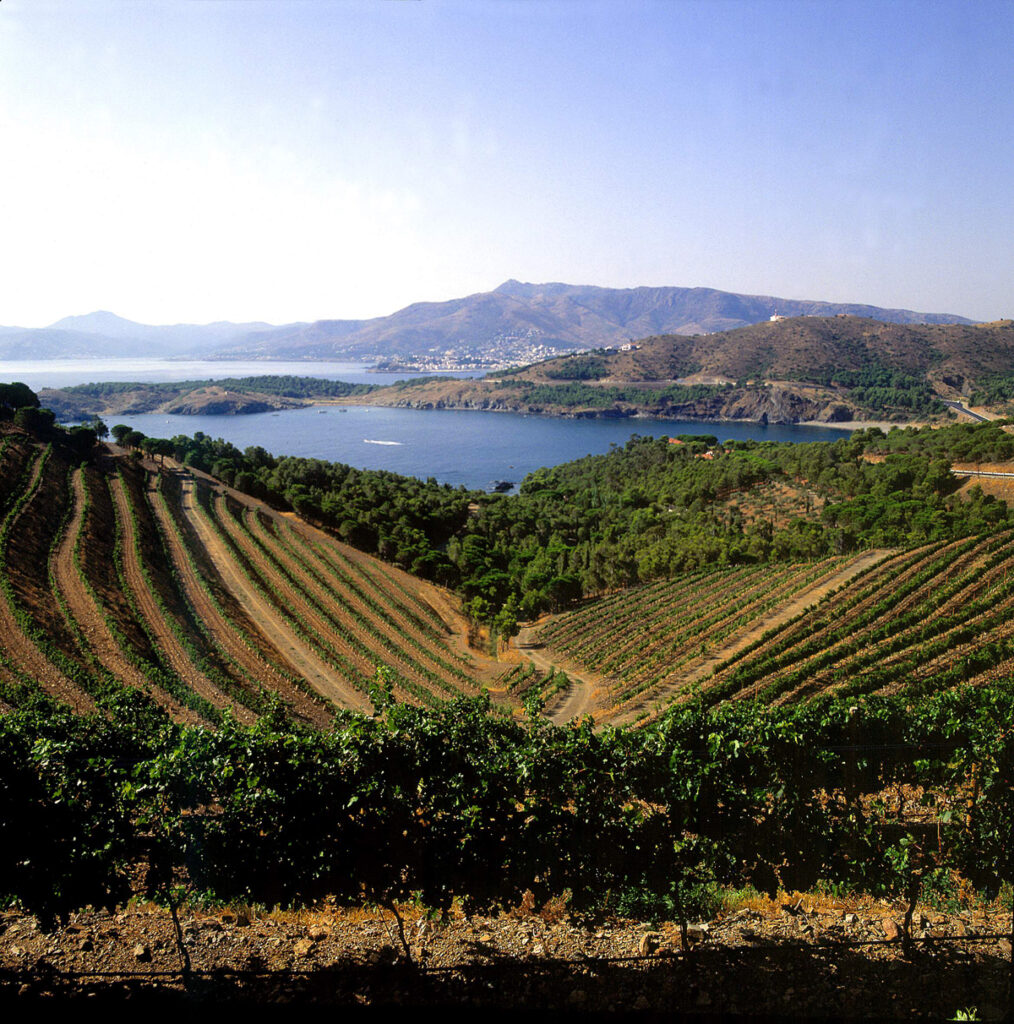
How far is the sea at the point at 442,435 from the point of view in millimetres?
89312

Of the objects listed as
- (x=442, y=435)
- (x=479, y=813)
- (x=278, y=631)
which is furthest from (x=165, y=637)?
(x=442, y=435)

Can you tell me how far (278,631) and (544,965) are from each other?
21.2 meters

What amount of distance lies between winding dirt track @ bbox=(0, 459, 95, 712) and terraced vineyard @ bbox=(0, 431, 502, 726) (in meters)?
0.06

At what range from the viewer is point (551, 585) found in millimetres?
33312

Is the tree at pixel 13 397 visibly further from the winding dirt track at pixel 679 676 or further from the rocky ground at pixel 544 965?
the rocky ground at pixel 544 965

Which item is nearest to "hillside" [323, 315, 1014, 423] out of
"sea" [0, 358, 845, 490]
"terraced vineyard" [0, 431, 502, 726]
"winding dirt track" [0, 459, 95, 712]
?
"sea" [0, 358, 845, 490]

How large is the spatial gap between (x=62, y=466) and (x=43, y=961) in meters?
38.8

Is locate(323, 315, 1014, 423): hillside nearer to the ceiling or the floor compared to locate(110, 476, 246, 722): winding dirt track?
nearer to the ceiling

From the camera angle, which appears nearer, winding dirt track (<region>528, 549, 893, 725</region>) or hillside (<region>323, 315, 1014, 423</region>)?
winding dirt track (<region>528, 549, 893, 725</region>)

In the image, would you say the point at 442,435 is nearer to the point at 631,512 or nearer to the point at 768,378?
the point at 631,512

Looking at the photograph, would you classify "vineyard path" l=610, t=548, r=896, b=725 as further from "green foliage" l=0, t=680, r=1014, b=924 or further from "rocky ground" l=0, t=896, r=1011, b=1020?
"rocky ground" l=0, t=896, r=1011, b=1020

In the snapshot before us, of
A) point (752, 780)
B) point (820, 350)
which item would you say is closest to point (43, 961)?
point (752, 780)

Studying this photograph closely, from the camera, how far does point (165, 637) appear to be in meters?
21.7

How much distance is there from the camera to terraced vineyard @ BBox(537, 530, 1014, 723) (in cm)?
1767
